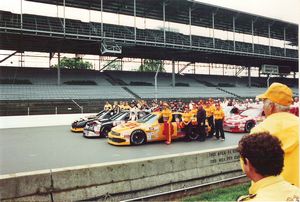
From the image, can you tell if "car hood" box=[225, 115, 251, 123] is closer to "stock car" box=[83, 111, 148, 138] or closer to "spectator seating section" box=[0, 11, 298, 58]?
"stock car" box=[83, 111, 148, 138]

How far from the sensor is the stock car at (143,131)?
10.8 metres

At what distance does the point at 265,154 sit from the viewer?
5.22 feet

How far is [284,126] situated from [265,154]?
2.70ft

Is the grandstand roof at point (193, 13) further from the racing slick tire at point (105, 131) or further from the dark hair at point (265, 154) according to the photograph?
the dark hair at point (265, 154)

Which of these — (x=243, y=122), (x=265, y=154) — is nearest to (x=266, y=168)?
(x=265, y=154)

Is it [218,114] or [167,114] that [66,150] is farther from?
[218,114]

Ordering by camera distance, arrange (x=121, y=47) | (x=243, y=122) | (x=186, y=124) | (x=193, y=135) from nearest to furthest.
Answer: (x=186, y=124)
(x=193, y=135)
(x=243, y=122)
(x=121, y=47)

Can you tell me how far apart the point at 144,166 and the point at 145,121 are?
17.3 ft

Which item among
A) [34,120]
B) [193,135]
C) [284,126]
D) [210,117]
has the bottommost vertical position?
[193,135]

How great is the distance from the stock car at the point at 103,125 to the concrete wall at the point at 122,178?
6.49 m

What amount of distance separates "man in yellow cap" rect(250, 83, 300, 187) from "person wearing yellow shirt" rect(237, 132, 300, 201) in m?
0.47

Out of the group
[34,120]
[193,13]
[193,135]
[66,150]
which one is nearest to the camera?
[66,150]

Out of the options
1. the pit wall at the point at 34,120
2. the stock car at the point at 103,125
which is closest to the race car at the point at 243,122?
the stock car at the point at 103,125

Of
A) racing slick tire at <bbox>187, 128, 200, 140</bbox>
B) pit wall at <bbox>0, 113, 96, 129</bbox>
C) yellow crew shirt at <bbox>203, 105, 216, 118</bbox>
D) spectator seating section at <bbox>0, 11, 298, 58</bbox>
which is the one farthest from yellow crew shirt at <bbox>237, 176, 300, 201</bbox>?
spectator seating section at <bbox>0, 11, 298, 58</bbox>
